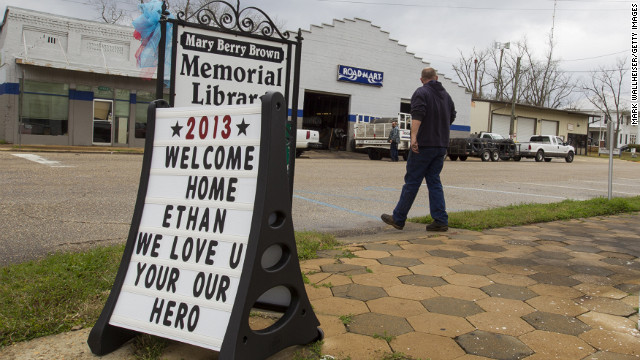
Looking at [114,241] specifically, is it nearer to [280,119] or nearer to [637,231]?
[280,119]

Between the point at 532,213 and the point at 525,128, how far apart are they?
41.8 meters

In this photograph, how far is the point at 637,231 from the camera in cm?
569

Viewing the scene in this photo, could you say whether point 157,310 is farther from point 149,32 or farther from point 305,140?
point 305,140

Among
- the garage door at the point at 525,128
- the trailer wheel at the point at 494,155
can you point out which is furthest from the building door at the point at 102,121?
the garage door at the point at 525,128

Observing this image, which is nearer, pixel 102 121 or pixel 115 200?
pixel 115 200

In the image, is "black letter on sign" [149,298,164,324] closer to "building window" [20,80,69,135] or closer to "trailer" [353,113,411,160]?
"trailer" [353,113,411,160]

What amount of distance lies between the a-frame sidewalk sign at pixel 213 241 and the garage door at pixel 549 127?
48.5m

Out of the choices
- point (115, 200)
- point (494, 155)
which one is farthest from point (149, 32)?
point (494, 155)

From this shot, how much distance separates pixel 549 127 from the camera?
152ft

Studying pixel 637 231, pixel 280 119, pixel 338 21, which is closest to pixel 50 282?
pixel 280 119

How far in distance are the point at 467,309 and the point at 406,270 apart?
0.83 m

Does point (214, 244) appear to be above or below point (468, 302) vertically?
above

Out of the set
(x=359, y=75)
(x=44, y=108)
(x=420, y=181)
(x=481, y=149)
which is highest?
(x=359, y=75)

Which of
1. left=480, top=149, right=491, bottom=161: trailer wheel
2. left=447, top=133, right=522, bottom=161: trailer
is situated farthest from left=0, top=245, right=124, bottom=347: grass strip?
left=480, top=149, right=491, bottom=161: trailer wheel
